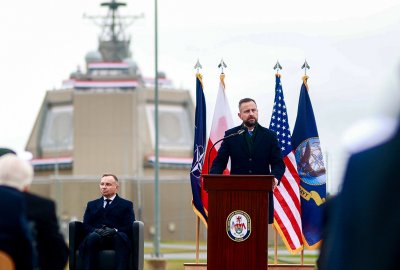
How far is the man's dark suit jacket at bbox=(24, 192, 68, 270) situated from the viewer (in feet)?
20.5

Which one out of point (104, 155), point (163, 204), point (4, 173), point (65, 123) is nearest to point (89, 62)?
point (65, 123)

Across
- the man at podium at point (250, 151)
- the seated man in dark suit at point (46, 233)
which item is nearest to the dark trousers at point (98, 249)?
the man at podium at point (250, 151)

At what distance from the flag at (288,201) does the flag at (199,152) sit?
2.98 feet

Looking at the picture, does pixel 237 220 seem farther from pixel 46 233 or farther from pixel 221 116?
pixel 221 116

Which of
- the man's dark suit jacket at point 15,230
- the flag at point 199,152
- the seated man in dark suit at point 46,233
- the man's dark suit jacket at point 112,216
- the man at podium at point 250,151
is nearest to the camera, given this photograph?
the man's dark suit jacket at point 15,230

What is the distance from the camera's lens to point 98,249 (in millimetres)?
11172

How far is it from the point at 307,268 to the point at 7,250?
759cm

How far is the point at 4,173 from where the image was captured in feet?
17.5

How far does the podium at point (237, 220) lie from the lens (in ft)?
31.3

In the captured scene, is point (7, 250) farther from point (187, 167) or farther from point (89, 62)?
point (89, 62)

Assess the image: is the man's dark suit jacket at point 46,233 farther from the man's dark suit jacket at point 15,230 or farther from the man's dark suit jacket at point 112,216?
the man's dark suit jacket at point 112,216

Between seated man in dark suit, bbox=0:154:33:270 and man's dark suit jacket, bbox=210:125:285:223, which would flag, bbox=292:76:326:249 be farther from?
seated man in dark suit, bbox=0:154:33:270

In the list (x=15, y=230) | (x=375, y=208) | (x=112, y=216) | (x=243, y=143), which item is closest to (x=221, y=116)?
(x=112, y=216)

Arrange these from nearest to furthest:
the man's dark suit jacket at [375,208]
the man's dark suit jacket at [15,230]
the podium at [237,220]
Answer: the man's dark suit jacket at [375,208] → the man's dark suit jacket at [15,230] → the podium at [237,220]
